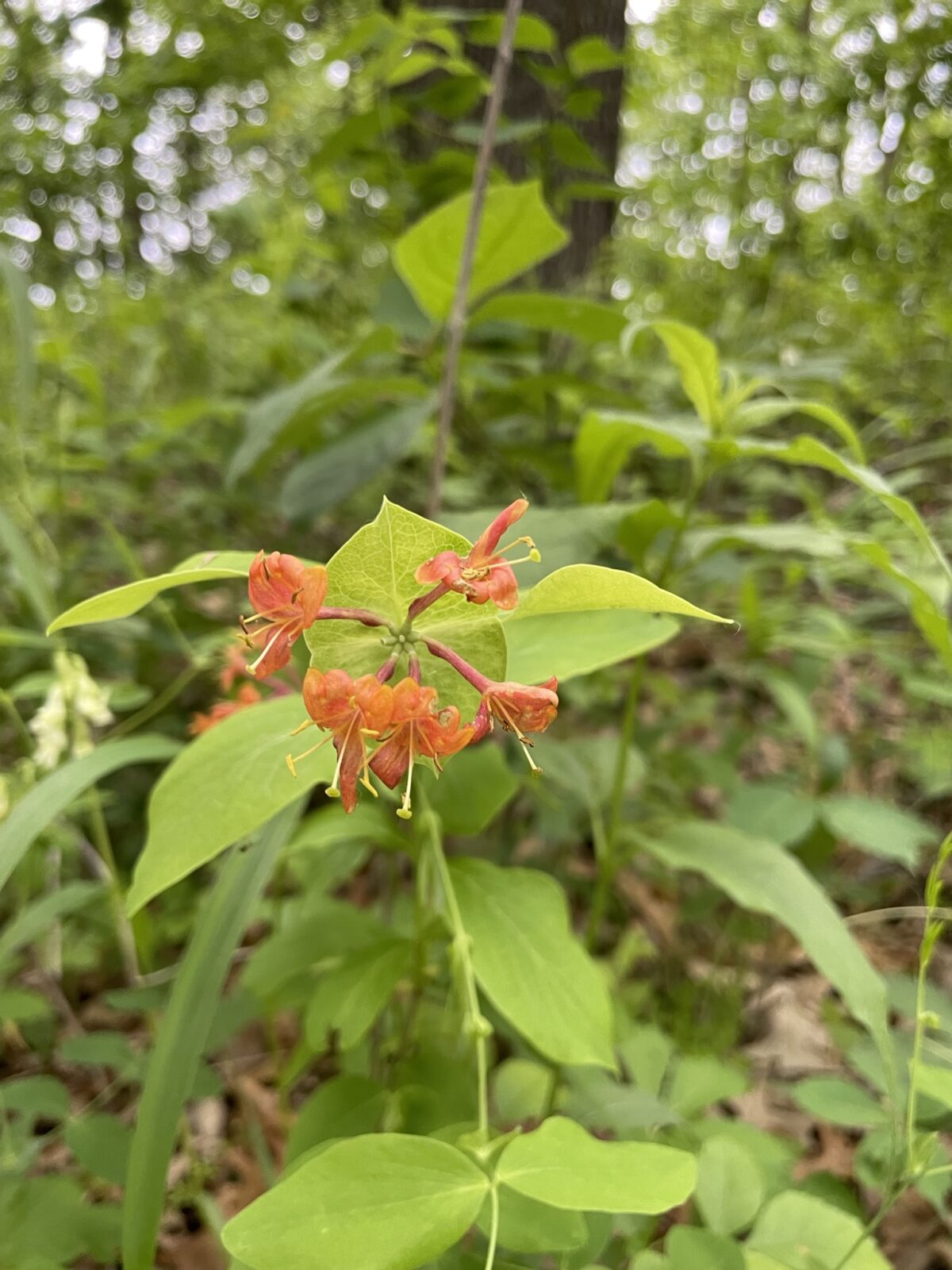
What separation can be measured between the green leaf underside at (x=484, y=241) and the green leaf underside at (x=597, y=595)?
51 cm

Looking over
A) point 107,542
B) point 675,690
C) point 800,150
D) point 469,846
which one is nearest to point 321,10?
point 800,150

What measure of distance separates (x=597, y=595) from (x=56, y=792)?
487mm

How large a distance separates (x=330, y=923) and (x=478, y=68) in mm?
1746

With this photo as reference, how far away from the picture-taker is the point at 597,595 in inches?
14.6

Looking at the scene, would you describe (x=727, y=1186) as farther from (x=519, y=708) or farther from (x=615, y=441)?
(x=615, y=441)

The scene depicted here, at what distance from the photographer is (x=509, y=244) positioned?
2.59 ft

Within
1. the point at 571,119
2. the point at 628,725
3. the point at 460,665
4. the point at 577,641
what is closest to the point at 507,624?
the point at 577,641

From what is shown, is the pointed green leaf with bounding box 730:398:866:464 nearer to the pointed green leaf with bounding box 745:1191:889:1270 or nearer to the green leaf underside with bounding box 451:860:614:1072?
the green leaf underside with bounding box 451:860:614:1072

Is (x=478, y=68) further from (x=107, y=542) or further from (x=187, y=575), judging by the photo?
(x=187, y=575)

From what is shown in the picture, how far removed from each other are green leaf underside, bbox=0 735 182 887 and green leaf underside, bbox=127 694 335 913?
16 centimetres

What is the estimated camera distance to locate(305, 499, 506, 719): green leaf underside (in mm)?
401

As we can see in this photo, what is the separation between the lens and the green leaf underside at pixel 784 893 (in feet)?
2.08

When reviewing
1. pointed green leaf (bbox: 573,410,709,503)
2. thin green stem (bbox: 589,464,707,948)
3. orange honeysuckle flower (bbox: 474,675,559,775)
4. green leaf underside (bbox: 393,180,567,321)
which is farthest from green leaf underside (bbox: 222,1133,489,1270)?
green leaf underside (bbox: 393,180,567,321)

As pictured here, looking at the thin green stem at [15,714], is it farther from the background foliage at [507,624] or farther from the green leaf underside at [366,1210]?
the green leaf underside at [366,1210]
